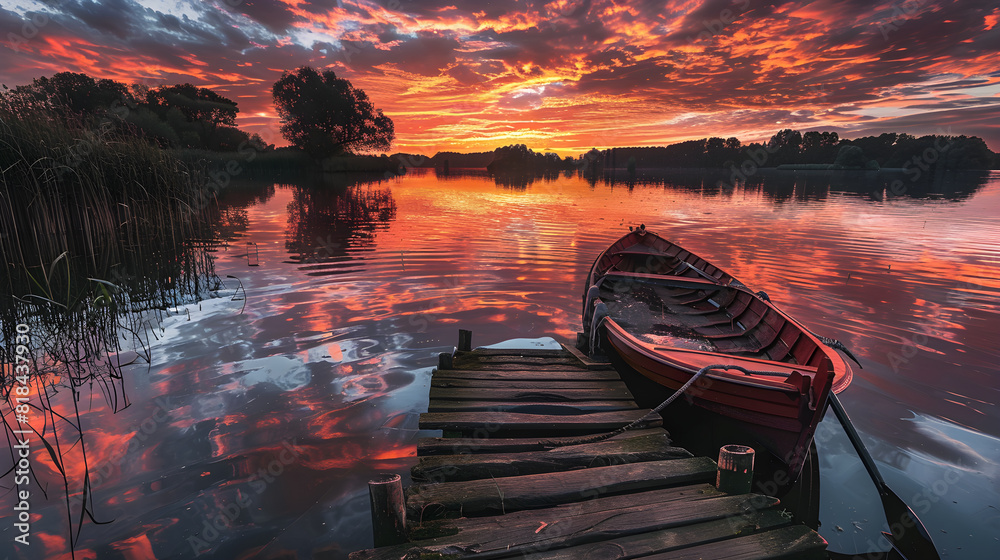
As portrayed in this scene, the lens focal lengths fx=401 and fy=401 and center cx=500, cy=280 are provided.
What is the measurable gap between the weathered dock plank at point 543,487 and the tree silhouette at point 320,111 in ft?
208

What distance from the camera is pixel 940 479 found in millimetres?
4543

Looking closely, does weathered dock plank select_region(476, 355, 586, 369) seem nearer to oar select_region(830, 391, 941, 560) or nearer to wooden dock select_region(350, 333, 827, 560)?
wooden dock select_region(350, 333, 827, 560)

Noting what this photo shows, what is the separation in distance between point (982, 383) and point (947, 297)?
5.41 metres

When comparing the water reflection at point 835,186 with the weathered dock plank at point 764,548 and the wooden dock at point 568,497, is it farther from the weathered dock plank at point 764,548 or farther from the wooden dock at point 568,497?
the weathered dock plank at point 764,548

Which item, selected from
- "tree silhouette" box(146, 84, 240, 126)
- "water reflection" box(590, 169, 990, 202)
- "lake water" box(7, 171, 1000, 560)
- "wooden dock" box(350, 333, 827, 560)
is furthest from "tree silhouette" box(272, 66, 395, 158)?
"wooden dock" box(350, 333, 827, 560)

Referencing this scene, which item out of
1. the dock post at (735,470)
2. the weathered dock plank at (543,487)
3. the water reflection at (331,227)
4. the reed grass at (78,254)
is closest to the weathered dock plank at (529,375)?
the weathered dock plank at (543,487)

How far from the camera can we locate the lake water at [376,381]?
386cm

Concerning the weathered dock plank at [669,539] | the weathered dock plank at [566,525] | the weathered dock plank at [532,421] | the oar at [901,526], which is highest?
the weathered dock plank at [566,525]

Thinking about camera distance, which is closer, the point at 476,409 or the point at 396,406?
the point at 476,409

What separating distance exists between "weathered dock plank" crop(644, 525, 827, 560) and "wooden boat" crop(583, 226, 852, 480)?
1.01 meters

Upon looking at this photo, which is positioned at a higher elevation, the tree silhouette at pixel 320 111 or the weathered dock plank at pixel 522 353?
the tree silhouette at pixel 320 111

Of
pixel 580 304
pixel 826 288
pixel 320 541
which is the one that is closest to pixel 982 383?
pixel 826 288

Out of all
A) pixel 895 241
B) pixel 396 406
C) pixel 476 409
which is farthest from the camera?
pixel 895 241

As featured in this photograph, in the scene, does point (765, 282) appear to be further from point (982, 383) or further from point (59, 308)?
point (59, 308)
